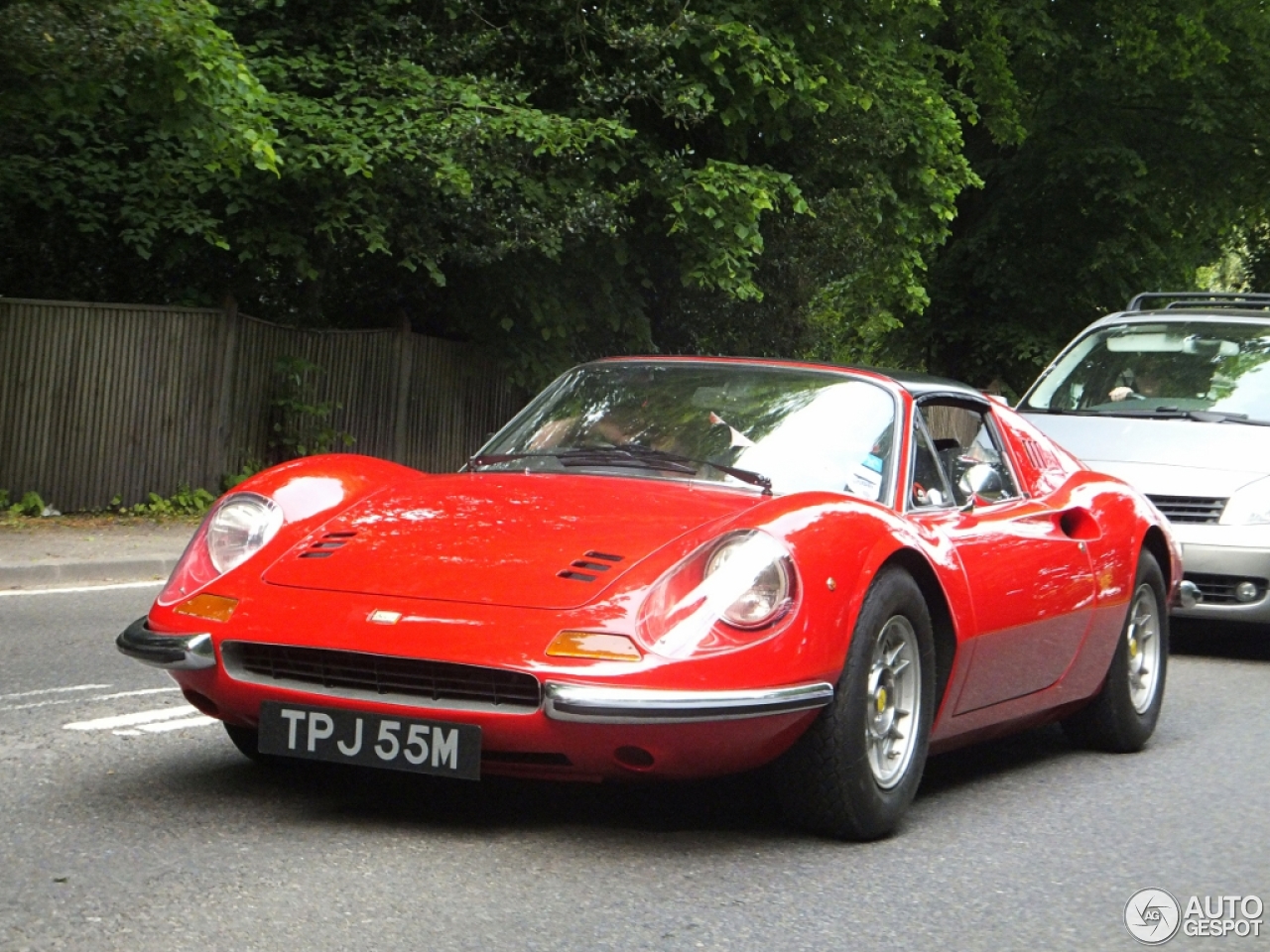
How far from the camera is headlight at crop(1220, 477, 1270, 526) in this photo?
10.0m

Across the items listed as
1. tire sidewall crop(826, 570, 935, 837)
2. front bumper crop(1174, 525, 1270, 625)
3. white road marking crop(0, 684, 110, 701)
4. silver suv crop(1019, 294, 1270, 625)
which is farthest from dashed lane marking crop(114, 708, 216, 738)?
front bumper crop(1174, 525, 1270, 625)

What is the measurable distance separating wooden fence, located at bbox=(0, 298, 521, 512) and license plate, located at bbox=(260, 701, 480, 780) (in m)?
12.2

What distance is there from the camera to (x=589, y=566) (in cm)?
491

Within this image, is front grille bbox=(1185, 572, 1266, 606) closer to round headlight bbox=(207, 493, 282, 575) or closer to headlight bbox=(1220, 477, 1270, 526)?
headlight bbox=(1220, 477, 1270, 526)

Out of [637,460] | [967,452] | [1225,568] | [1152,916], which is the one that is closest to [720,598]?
[637,460]

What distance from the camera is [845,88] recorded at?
72.2 ft

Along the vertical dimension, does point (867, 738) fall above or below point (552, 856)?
above

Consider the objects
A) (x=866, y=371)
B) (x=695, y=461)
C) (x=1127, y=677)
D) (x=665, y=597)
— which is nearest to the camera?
(x=665, y=597)

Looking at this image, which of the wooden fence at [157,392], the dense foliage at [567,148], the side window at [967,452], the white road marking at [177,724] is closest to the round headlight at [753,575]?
the side window at [967,452]

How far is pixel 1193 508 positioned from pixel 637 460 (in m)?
5.33

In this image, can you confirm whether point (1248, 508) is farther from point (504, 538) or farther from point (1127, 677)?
point (504, 538)

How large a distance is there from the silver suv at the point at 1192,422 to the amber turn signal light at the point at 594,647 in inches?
200

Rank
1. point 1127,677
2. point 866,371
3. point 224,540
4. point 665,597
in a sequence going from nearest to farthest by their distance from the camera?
point 665,597 → point 224,540 → point 866,371 → point 1127,677

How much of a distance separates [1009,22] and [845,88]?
7039mm
